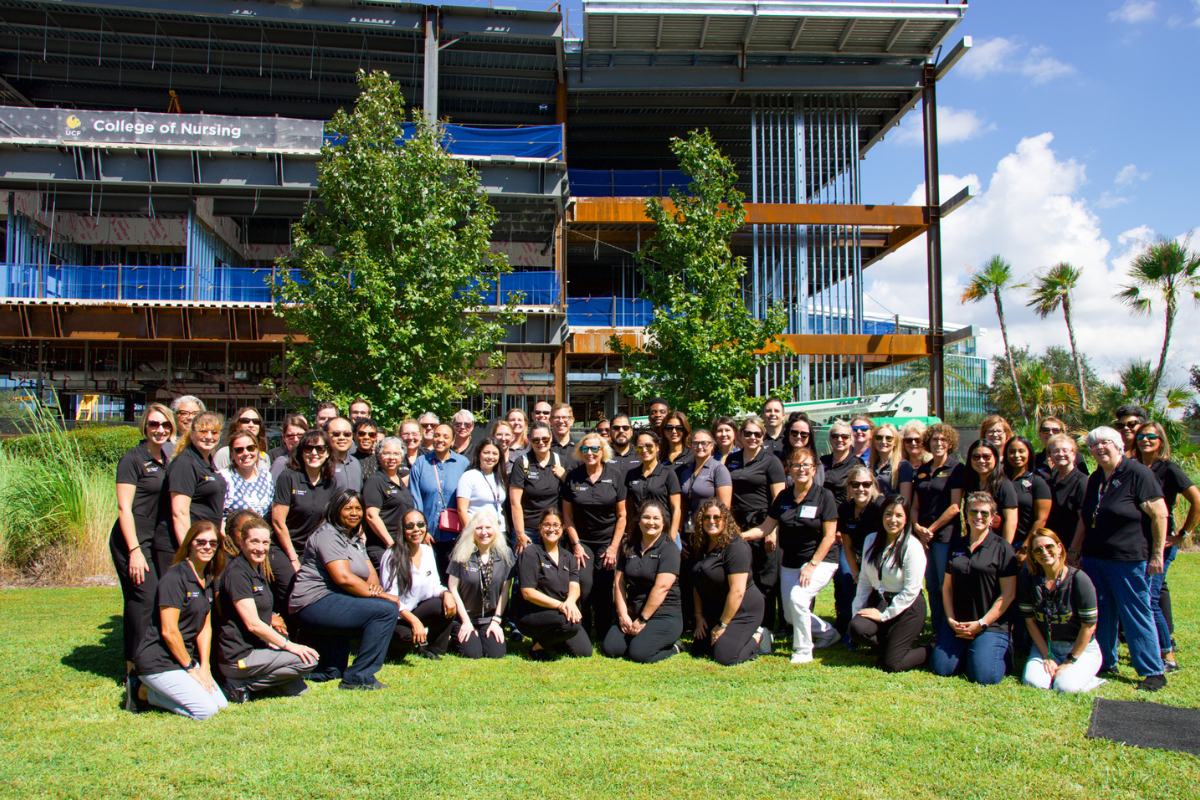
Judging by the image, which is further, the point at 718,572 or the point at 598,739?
the point at 718,572

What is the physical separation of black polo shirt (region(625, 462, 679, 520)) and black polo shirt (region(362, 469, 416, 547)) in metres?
1.83

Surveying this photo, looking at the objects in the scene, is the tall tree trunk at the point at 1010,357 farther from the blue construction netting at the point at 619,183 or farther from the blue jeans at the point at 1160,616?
the blue jeans at the point at 1160,616

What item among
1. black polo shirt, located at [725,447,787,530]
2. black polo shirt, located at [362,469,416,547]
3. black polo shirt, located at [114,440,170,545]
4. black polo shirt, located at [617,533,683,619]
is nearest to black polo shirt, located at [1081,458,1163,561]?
black polo shirt, located at [725,447,787,530]

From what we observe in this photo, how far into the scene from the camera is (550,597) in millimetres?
5977

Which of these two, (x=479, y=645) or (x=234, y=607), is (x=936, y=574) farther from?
(x=234, y=607)

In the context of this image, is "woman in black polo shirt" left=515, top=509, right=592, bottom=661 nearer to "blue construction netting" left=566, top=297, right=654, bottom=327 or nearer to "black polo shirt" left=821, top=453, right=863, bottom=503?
"black polo shirt" left=821, top=453, right=863, bottom=503

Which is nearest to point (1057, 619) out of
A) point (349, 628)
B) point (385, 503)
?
point (349, 628)

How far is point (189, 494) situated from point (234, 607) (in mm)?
795

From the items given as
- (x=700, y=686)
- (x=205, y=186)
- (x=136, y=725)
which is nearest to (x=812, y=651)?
(x=700, y=686)

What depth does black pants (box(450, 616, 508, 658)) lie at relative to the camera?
19.5 feet

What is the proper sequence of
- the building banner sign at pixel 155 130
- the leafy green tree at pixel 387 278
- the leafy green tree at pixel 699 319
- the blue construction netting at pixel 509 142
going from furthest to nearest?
1. the blue construction netting at pixel 509 142
2. the building banner sign at pixel 155 130
3. the leafy green tree at pixel 699 319
4. the leafy green tree at pixel 387 278

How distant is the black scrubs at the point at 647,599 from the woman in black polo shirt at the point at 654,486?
0.22m

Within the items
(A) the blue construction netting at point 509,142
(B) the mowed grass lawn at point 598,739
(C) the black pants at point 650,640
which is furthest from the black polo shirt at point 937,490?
(A) the blue construction netting at point 509,142

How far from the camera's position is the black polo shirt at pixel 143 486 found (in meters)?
4.91
